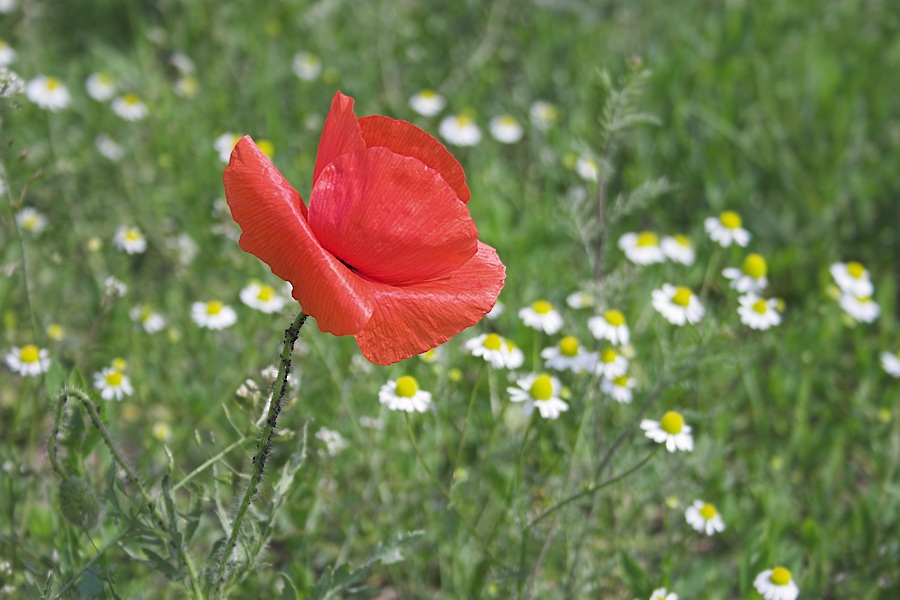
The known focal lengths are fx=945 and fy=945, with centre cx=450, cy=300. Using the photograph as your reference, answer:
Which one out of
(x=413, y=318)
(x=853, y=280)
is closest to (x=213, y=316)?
(x=413, y=318)

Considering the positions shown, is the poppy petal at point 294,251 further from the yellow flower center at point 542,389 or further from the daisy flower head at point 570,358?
the daisy flower head at point 570,358

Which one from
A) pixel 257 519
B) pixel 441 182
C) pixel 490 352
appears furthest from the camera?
pixel 490 352

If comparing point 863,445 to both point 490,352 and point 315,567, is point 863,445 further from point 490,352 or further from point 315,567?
point 315,567

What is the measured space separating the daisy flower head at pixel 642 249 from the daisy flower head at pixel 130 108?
6.27 ft

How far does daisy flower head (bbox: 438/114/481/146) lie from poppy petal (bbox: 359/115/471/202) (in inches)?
87.8

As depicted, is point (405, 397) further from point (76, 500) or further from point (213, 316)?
point (213, 316)

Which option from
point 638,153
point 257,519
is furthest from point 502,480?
point 638,153

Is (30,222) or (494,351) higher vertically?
(494,351)

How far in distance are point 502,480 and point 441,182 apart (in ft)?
4.35

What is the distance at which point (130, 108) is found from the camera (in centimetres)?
358

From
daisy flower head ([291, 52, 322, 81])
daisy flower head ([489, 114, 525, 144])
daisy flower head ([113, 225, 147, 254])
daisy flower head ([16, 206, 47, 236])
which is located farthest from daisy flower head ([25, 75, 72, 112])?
daisy flower head ([489, 114, 525, 144])

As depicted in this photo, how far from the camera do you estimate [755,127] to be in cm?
381

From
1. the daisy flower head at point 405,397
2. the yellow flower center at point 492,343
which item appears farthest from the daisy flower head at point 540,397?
the daisy flower head at point 405,397

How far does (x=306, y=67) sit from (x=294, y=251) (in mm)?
3038
